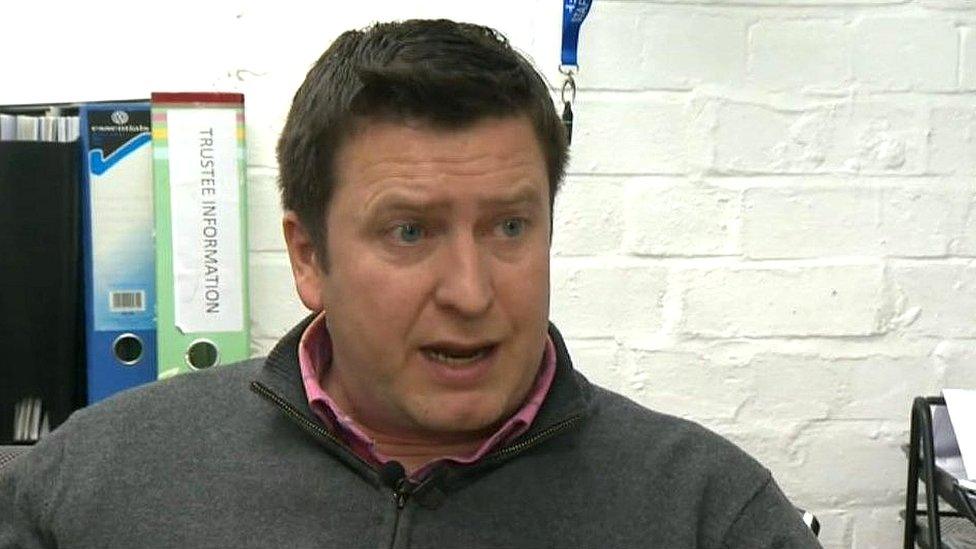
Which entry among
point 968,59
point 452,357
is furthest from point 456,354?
point 968,59

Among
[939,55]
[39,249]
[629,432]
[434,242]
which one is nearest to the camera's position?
[434,242]

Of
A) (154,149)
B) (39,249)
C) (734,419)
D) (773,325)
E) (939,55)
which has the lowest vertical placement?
(734,419)

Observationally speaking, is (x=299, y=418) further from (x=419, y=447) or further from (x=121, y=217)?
(x=121, y=217)

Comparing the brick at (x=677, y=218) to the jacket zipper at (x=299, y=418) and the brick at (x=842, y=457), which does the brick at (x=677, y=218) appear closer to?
the brick at (x=842, y=457)

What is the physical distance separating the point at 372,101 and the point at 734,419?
861 mm

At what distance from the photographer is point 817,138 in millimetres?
1570

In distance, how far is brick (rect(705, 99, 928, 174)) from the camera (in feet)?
5.11

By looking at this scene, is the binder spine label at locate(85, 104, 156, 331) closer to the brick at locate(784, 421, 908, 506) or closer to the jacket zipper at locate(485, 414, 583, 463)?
the jacket zipper at locate(485, 414, 583, 463)

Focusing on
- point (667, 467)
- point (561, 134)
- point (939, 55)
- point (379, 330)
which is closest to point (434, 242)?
point (379, 330)

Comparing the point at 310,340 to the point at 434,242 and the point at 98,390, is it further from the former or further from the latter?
the point at 98,390

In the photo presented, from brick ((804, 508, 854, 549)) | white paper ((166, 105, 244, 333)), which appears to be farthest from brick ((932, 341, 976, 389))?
white paper ((166, 105, 244, 333))

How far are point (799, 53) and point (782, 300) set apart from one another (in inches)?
14.0

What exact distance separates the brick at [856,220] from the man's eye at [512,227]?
2.24 feet

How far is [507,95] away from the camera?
0.98m
